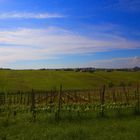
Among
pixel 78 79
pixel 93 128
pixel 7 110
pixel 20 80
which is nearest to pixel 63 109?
pixel 7 110

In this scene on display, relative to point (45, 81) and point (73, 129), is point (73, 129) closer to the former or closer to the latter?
point (73, 129)

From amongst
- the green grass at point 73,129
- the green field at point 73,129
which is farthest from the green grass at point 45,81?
the green grass at point 73,129

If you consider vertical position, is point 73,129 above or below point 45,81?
below

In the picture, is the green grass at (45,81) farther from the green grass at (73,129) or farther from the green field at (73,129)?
the green grass at (73,129)

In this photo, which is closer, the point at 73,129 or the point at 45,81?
the point at 73,129

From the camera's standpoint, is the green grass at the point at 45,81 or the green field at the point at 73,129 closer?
the green field at the point at 73,129

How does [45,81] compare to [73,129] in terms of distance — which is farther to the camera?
[45,81]

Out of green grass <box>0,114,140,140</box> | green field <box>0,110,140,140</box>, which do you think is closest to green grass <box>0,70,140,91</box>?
green field <box>0,110,140,140</box>

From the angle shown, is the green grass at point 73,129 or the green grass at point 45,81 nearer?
the green grass at point 73,129

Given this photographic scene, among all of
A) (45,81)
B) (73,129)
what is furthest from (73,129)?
(45,81)

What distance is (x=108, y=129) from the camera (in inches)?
673

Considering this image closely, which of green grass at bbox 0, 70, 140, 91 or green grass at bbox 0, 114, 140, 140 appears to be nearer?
green grass at bbox 0, 114, 140, 140

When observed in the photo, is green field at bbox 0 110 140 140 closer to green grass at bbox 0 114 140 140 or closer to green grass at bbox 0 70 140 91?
green grass at bbox 0 114 140 140

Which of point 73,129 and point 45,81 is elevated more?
point 45,81
